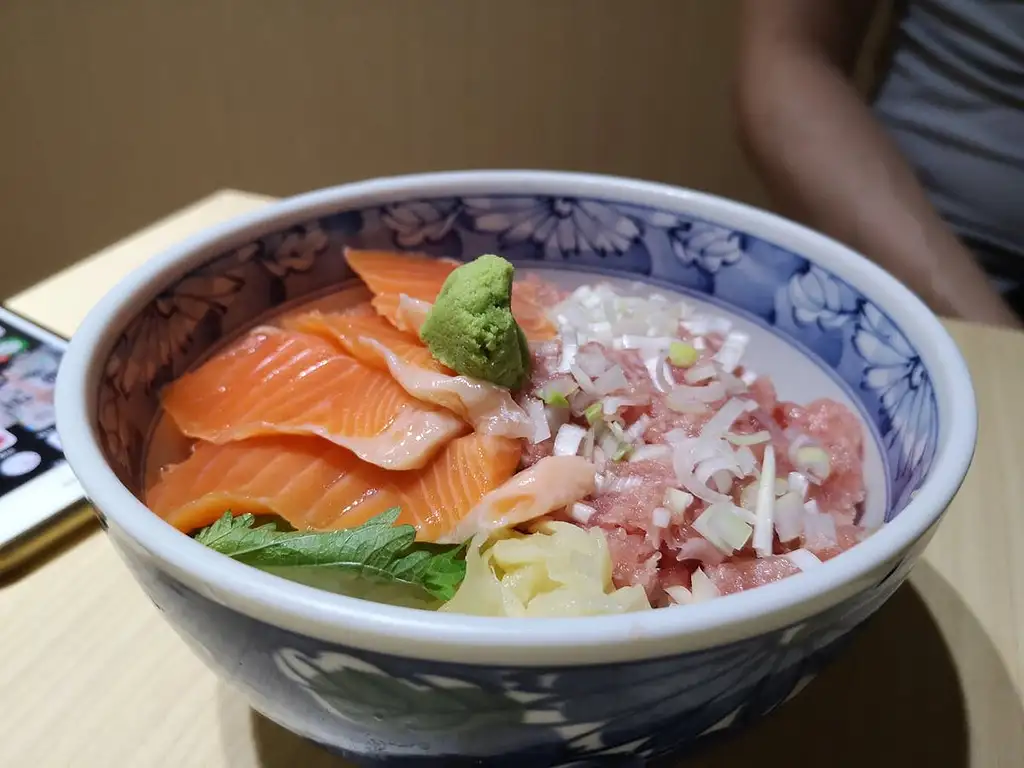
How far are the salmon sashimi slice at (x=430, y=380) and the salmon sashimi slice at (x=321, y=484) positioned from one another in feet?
0.05

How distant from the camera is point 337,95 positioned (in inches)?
101

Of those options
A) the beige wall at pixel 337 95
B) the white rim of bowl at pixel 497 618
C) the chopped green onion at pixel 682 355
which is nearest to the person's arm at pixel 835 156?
the beige wall at pixel 337 95

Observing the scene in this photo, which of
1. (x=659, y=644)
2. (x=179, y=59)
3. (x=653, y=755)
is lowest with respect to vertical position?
(x=179, y=59)

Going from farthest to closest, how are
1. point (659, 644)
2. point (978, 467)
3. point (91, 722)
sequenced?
point (978, 467), point (91, 722), point (659, 644)

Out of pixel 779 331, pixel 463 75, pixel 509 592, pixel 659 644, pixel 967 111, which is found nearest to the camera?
pixel 659 644

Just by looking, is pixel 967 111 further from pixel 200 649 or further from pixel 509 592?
pixel 200 649

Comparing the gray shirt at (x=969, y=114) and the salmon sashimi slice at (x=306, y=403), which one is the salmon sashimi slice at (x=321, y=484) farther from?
the gray shirt at (x=969, y=114)

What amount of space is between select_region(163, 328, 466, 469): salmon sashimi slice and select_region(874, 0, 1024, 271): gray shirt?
52.1 inches

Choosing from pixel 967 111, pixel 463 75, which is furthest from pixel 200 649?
pixel 463 75

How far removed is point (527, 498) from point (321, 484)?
0.15 m

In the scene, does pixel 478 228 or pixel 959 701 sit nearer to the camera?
pixel 959 701

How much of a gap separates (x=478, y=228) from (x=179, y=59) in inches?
83.4

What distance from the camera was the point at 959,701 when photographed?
665mm

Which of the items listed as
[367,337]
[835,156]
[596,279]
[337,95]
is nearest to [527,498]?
[367,337]
